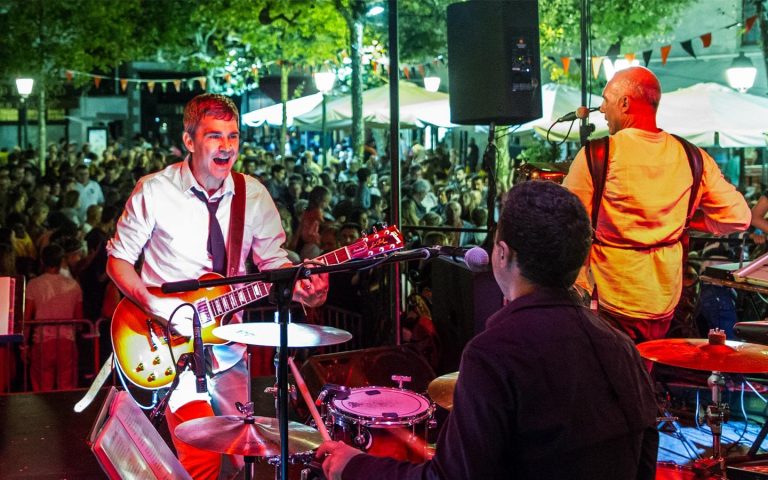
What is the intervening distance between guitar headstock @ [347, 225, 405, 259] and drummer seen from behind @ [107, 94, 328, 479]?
1.31 ft

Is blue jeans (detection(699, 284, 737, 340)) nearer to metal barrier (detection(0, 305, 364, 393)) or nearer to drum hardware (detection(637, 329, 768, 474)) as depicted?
drum hardware (detection(637, 329, 768, 474))

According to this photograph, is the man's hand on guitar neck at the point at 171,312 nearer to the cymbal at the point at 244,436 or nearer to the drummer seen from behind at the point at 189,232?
the drummer seen from behind at the point at 189,232

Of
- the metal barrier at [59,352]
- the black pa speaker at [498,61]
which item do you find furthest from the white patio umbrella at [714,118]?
the metal barrier at [59,352]

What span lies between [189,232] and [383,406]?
1.33m

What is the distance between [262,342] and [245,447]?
422 mm

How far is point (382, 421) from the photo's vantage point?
3176 mm

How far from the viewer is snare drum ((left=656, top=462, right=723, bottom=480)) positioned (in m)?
4.46

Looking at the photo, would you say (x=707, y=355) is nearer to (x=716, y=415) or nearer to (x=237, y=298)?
(x=716, y=415)

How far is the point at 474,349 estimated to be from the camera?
195 centimetres

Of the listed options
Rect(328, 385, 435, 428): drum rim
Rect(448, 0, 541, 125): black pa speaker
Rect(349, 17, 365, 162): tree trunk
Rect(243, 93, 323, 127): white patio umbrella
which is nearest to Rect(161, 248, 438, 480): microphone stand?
Rect(328, 385, 435, 428): drum rim

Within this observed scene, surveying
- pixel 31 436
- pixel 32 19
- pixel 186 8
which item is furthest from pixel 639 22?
pixel 31 436

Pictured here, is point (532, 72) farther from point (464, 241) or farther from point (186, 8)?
point (186, 8)

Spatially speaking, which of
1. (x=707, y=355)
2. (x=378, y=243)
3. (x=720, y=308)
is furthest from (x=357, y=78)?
(x=378, y=243)

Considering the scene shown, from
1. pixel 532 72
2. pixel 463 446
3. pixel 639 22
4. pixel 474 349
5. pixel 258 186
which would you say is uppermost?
pixel 639 22
